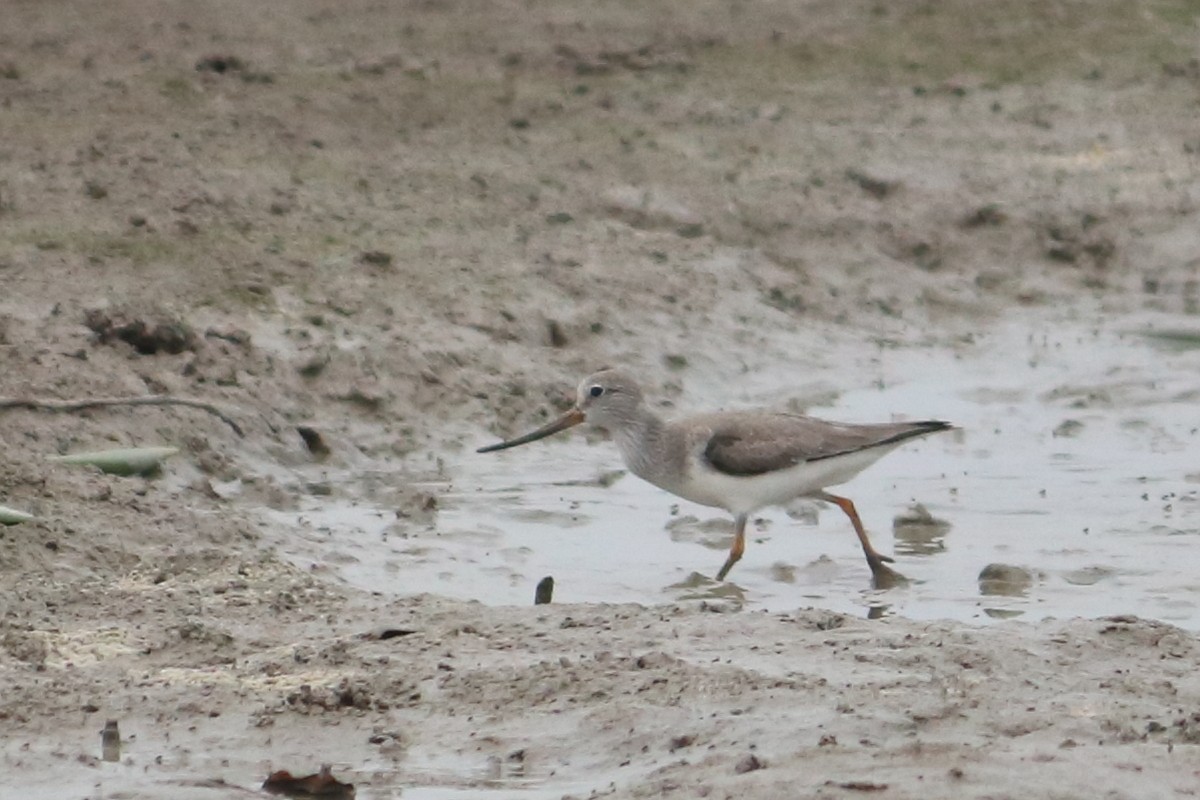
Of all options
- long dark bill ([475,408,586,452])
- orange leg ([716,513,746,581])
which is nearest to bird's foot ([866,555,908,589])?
orange leg ([716,513,746,581])

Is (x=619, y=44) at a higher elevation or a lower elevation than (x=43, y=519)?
higher

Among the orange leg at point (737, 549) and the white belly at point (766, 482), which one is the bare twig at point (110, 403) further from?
the orange leg at point (737, 549)

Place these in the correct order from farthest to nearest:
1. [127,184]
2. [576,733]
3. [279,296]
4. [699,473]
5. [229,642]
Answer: [127,184]
[279,296]
[699,473]
[229,642]
[576,733]

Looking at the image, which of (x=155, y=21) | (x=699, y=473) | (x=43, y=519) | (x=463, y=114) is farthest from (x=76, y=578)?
(x=155, y=21)

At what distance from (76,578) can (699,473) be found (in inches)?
96.9

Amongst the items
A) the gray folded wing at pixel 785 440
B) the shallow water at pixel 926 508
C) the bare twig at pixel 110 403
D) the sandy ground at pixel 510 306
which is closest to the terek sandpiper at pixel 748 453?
the gray folded wing at pixel 785 440

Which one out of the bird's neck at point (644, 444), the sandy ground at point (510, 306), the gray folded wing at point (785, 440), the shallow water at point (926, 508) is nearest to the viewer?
the sandy ground at point (510, 306)

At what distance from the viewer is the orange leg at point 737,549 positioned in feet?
27.2

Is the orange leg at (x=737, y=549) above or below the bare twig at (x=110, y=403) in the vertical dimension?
below

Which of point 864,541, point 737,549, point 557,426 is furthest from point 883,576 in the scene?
point 557,426

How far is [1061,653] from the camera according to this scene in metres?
6.66

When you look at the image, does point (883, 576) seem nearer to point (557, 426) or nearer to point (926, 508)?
point (926, 508)

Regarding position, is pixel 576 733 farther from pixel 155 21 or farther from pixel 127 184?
pixel 155 21

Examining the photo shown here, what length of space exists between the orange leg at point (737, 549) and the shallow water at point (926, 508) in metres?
0.06
